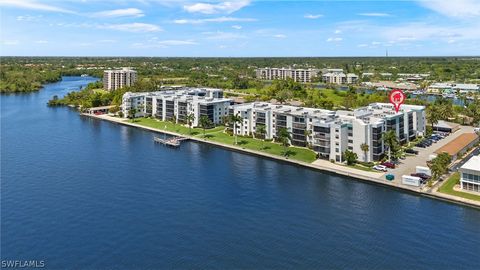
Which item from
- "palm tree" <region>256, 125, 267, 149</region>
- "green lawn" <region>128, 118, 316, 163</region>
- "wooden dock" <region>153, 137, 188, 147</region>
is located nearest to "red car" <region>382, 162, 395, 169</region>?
"green lawn" <region>128, 118, 316, 163</region>

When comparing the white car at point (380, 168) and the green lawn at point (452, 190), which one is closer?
the green lawn at point (452, 190)

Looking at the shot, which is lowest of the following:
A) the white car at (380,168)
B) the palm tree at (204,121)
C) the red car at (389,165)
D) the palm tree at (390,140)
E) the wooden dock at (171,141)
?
the white car at (380,168)

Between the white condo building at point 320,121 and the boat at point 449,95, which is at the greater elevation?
the boat at point 449,95

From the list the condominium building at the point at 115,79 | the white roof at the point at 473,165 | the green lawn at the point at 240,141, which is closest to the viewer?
the white roof at the point at 473,165

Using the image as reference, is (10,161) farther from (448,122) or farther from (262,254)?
(448,122)

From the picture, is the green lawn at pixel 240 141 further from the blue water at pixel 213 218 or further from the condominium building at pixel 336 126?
the blue water at pixel 213 218

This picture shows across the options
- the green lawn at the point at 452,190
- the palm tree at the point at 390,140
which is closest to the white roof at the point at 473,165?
the green lawn at the point at 452,190

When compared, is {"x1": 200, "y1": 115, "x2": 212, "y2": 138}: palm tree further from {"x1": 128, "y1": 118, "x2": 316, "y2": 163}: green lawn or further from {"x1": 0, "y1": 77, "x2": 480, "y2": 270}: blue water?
{"x1": 0, "y1": 77, "x2": 480, "y2": 270}: blue water
